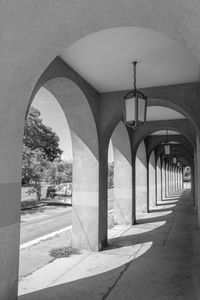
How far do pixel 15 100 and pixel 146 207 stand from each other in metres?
11.5

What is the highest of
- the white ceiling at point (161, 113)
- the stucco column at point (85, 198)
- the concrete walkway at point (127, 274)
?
the white ceiling at point (161, 113)

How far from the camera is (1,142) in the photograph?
298 cm

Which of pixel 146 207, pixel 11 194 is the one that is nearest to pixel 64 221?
pixel 146 207

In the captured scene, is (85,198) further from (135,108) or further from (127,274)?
(135,108)

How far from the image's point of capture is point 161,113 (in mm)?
9781

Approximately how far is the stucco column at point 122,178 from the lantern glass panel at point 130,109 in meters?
4.89

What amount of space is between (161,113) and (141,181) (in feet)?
A: 16.6

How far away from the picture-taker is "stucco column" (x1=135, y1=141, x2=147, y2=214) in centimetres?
1364

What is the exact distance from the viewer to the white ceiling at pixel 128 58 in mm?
4430

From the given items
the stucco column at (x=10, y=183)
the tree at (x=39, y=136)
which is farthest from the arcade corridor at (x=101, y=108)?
the tree at (x=39, y=136)

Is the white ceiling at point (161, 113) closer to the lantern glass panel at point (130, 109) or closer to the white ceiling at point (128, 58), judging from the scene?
the white ceiling at point (128, 58)

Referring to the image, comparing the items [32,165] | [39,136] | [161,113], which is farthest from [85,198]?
[39,136]

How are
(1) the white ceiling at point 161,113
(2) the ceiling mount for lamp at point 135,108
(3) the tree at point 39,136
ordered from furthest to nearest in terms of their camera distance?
(3) the tree at point 39,136, (1) the white ceiling at point 161,113, (2) the ceiling mount for lamp at point 135,108

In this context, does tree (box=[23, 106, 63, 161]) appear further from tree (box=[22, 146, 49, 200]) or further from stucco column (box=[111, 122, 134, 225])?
stucco column (box=[111, 122, 134, 225])
